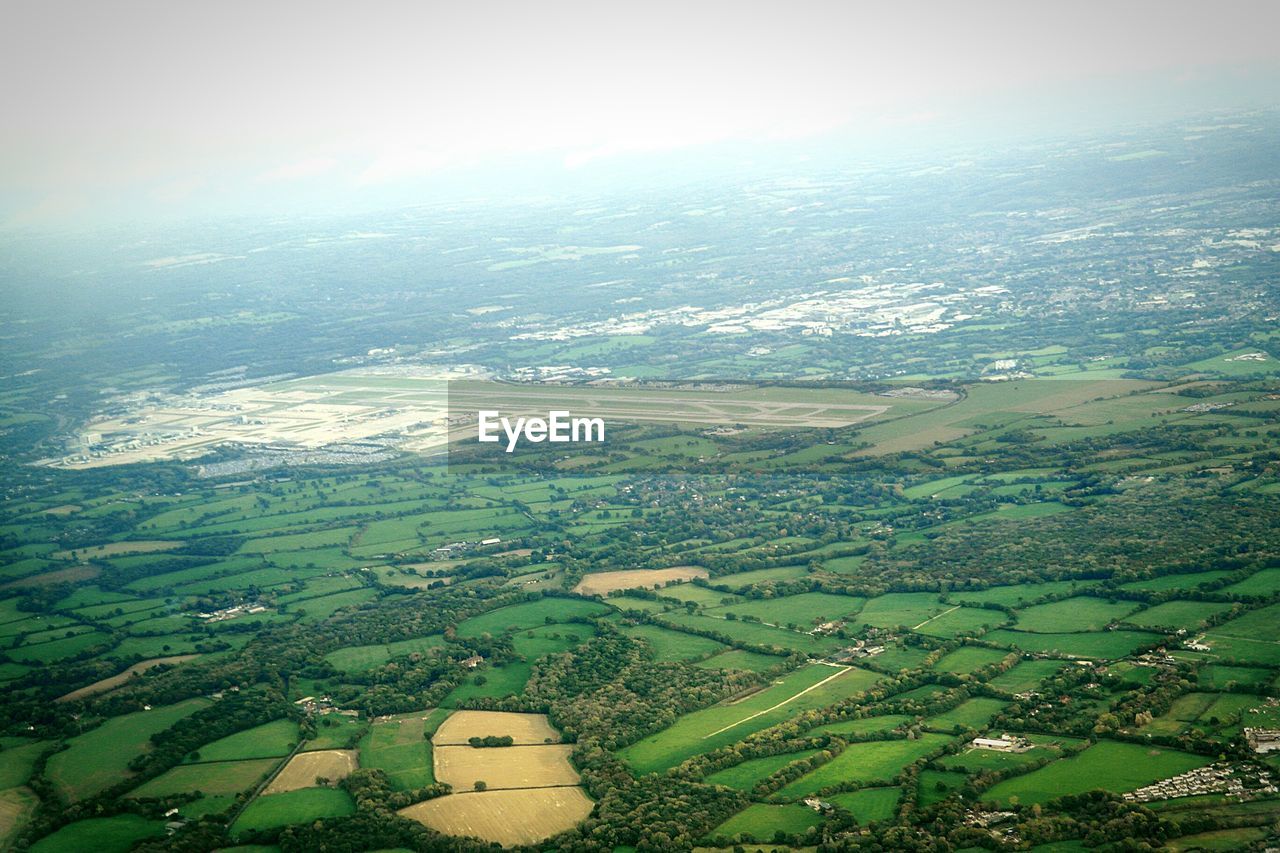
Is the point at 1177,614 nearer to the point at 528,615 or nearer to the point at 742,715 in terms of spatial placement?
the point at 742,715

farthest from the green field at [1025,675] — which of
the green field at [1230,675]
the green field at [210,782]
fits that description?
the green field at [210,782]

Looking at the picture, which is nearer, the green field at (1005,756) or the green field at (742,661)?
the green field at (1005,756)

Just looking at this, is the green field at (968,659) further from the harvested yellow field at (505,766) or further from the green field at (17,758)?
the green field at (17,758)

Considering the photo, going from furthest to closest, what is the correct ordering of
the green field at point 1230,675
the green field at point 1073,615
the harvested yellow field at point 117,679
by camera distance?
the harvested yellow field at point 117,679
the green field at point 1073,615
the green field at point 1230,675

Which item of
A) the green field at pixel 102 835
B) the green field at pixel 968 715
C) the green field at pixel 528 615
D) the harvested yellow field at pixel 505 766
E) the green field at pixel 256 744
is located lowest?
the green field at pixel 102 835

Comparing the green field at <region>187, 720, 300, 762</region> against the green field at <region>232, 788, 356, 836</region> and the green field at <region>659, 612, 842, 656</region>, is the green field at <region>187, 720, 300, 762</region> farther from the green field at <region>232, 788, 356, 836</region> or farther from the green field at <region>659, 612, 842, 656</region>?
the green field at <region>659, 612, 842, 656</region>

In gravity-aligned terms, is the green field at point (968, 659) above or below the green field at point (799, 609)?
above

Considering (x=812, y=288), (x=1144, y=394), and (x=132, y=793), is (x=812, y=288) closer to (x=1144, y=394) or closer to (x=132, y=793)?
(x=1144, y=394)

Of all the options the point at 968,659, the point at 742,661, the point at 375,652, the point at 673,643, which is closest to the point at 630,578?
the point at 673,643
